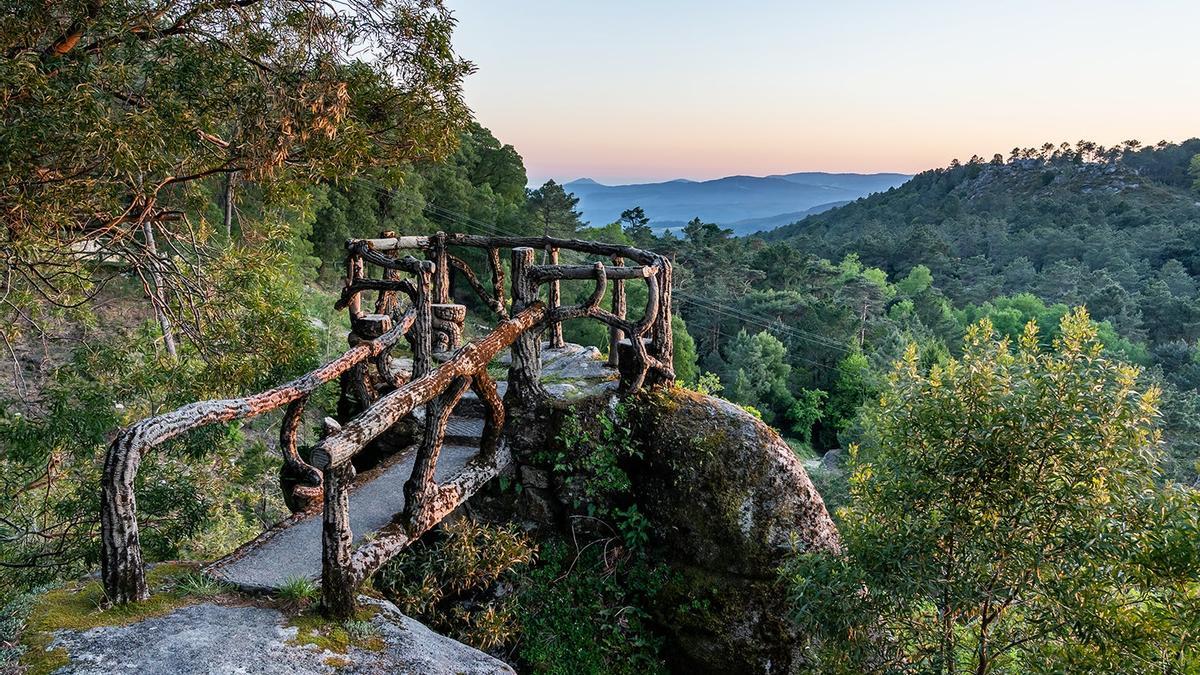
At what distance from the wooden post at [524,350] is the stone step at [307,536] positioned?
675 millimetres

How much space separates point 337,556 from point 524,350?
3.14m

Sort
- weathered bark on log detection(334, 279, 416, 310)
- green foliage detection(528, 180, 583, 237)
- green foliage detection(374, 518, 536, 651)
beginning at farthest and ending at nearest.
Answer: green foliage detection(528, 180, 583, 237)
weathered bark on log detection(334, 279, 416, 310)
green foliage detection(374, 518, 536, 651)

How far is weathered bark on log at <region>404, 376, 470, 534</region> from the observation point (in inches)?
219

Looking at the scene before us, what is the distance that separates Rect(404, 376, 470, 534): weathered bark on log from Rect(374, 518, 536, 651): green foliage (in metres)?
1.12

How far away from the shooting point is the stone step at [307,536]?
5.23 m

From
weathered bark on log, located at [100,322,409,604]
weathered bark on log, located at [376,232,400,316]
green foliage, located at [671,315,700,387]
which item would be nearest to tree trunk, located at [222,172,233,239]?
weathered bark on log, located at [376,232,400,316]

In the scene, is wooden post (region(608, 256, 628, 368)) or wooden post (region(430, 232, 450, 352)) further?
wooden post (region(430, 232, 450, 352))

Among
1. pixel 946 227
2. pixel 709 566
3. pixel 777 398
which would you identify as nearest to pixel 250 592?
pixel 709 566

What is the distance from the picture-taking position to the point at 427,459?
5.61m

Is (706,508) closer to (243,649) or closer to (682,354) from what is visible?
(243,649)

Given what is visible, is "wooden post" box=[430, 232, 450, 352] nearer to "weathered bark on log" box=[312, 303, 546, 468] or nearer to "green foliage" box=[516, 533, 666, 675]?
"weathered bark on log" box=[312, 303, 546, 468]

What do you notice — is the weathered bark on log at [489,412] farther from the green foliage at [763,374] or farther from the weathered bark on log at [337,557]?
the green foliage at [763,374]

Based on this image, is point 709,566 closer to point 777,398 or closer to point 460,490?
point 460,490

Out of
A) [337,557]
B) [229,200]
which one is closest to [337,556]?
[337,557]
